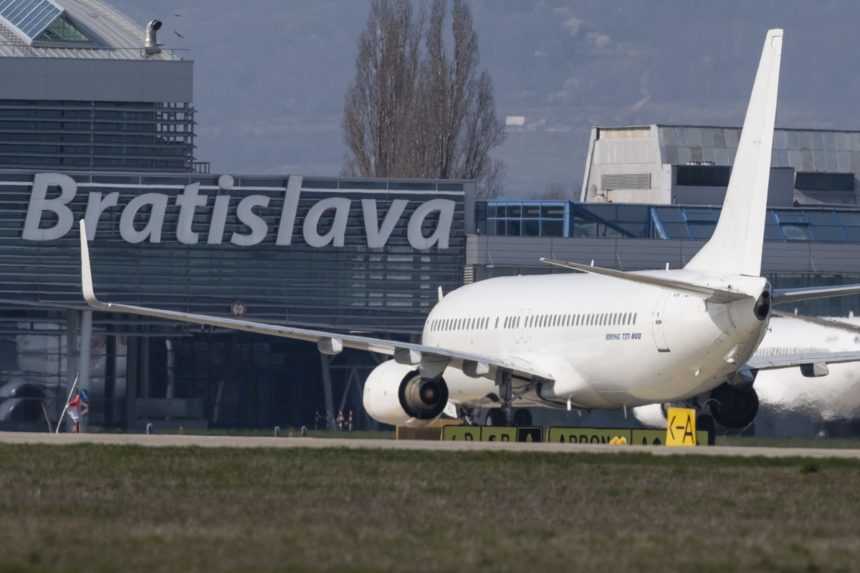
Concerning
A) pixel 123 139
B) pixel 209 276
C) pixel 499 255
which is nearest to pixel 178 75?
pixel 123 139

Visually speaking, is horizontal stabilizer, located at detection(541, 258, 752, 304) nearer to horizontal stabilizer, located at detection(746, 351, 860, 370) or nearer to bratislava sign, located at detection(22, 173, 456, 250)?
horizontal stabilizer, located at detection(746, 351, 860, 370)

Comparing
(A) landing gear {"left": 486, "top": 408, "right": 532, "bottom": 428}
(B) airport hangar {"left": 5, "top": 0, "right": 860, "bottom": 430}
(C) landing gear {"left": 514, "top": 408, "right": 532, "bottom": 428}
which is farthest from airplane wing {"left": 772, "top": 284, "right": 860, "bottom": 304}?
(B) airport hangar {"left": 5, "top": 0, "right": 860, "bottom": 430}

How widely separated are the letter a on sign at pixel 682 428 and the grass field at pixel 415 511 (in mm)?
9560

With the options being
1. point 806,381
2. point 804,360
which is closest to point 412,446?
point 804,360

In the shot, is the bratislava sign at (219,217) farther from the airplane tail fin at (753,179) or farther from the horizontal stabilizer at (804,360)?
the airplane tail fin at (753,179)

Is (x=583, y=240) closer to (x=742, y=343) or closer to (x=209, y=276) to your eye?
(x=209, y=276)

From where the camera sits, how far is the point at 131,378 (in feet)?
224

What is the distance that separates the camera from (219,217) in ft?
217

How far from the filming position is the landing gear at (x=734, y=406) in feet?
133

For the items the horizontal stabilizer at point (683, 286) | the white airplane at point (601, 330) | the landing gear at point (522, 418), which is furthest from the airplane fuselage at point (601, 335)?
the landing gear at point (522, 418)

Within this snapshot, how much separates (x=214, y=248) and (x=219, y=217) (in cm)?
106

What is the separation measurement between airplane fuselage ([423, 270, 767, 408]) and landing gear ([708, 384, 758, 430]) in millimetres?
1470

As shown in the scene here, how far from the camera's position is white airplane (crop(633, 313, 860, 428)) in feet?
161

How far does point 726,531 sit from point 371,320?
48.4 meters
